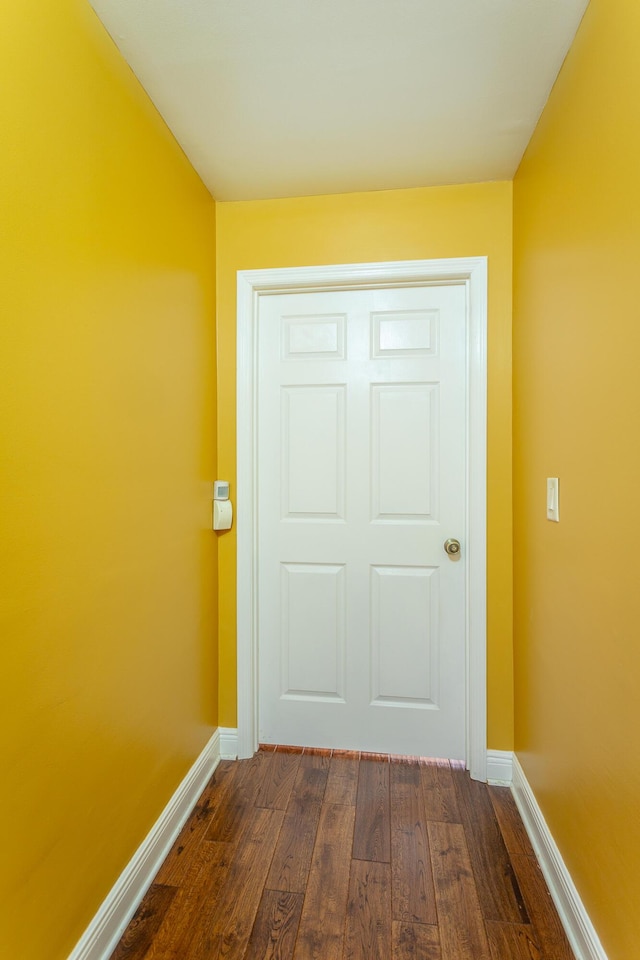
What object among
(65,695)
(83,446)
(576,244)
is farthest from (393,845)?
(576,244)

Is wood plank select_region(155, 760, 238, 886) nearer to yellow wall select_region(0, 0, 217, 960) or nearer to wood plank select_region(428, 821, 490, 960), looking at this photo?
yellow wall select_region(0, 0, 217, 960)

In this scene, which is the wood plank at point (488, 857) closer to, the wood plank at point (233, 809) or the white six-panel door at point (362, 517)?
the white six-panel door at point (362, 517)

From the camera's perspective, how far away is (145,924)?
122 cm

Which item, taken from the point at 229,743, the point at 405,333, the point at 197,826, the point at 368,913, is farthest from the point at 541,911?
the point at 405,333

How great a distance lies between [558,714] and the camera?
1.32 metres

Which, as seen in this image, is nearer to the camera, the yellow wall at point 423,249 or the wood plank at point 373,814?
the wood plank at point 373,814

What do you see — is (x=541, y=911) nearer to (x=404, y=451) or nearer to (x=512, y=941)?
(x=512, y=941)

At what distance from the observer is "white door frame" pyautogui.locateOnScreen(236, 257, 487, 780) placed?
178 cm

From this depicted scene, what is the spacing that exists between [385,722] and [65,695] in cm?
133

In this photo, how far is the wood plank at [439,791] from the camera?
1.60 meters

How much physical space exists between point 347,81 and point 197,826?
7.91 ft

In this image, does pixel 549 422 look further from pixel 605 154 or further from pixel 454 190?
pixel 454 190

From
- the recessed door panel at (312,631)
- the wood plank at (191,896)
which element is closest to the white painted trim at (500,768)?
the recessed door panel at (312,631)

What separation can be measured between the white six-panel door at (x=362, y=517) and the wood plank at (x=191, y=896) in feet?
1.88
